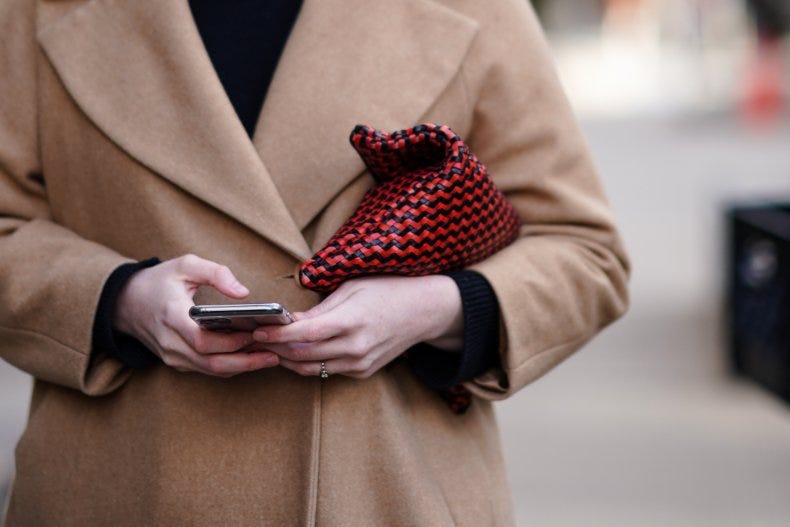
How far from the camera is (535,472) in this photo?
211 inches

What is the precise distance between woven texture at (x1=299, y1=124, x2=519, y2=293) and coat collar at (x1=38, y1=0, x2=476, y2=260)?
11 centimetres

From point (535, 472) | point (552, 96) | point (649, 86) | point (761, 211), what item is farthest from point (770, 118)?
point (552, 96)

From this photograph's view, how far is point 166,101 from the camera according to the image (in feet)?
6.98

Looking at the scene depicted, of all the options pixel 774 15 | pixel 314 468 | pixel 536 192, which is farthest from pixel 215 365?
pixel 774 15

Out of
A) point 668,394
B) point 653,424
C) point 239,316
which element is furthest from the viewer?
point 668,394

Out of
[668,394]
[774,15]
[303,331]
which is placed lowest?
[774,15]

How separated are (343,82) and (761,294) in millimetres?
4198

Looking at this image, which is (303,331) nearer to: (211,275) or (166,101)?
(211,275)

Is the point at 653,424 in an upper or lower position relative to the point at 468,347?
lower

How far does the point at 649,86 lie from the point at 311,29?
1979cm

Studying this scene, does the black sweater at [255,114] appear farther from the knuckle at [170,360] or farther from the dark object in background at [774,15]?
the dark object in background at [774,15]

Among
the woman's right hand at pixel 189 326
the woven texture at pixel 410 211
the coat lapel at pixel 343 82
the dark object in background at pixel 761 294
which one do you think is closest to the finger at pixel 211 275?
the woman's right hand at pixel 189 326

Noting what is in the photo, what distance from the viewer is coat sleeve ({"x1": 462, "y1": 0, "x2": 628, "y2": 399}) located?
2133mm

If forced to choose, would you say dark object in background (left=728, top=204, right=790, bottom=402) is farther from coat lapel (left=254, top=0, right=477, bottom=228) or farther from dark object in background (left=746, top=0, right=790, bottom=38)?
dark object in background (left=746, top=0, right=790, bottom=38)
